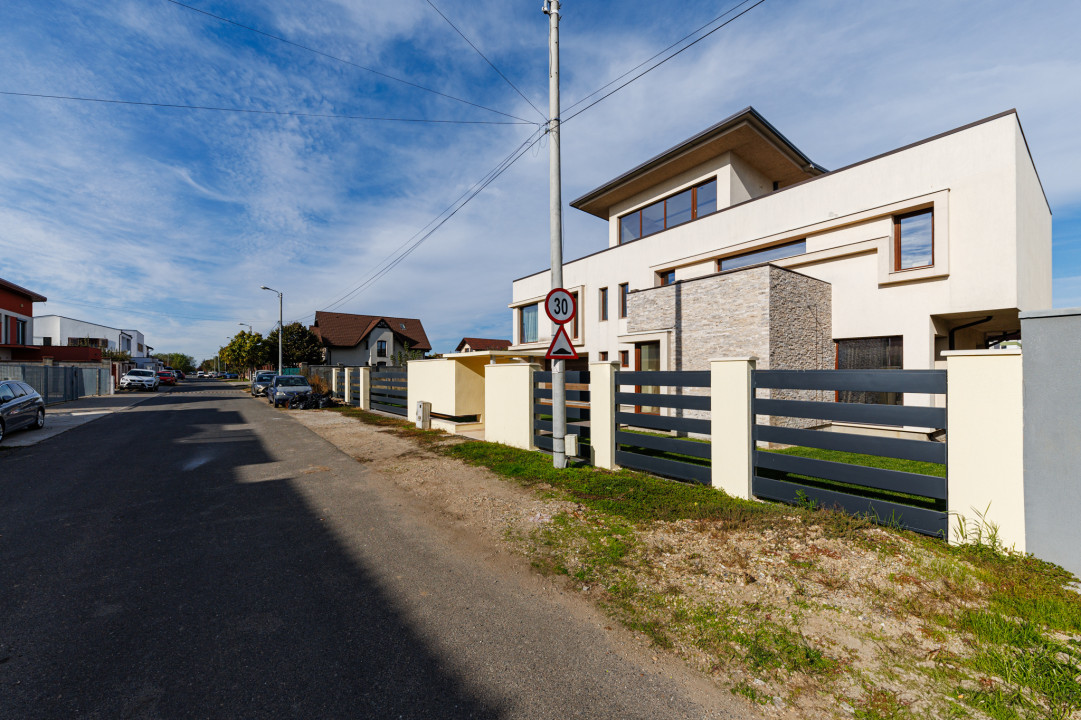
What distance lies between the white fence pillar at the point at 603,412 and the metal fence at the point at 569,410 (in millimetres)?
311

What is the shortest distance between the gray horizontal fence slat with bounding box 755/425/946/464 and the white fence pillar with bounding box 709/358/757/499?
1.48ft

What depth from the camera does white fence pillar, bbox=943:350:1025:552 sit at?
3760mm

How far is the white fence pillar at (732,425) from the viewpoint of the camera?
554 centimetres

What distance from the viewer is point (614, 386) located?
730cm

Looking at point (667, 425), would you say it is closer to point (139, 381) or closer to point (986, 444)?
point (986, 444)

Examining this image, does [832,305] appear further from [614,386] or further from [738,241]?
[614,386]

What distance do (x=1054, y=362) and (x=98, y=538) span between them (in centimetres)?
970

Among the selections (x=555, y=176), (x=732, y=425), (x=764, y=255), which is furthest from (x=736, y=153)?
(x=732, y=425)

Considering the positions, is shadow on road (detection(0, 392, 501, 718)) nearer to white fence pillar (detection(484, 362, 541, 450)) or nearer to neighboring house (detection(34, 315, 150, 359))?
white fence pillar (detection(484, 362, 541, 450))

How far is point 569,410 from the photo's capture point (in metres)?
8.83

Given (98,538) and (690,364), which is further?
(690,364)

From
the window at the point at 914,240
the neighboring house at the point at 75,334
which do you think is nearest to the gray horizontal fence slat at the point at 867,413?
the window at the point at 914,240

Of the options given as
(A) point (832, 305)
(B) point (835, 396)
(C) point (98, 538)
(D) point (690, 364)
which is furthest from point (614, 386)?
(A) point (832, 305)

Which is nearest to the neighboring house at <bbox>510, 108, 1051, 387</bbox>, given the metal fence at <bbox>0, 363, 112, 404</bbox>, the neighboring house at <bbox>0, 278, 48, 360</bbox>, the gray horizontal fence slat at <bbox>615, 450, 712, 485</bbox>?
the gray horizontal fence slat at <bbox>615, 450, 712, 485</bbox>
